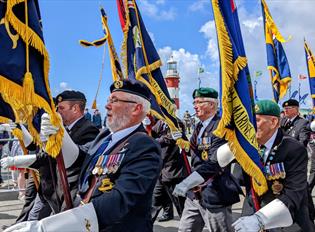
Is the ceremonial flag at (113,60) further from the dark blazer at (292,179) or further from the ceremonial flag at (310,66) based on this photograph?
the ceremonial flag at (310,66)

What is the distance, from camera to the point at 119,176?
8.03 ft

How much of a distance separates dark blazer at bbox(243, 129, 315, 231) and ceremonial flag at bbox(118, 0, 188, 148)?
2.58 m

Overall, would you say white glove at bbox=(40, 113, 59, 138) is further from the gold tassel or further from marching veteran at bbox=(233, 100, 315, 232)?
marching veteran at bbox=(233, 100, 315, 232)

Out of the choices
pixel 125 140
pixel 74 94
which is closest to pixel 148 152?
pixel 125 140

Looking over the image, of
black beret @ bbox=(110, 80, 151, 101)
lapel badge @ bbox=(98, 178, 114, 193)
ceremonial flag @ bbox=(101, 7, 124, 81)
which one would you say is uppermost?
ceremonial flag @ bbox=(101, 7, 124, 81)

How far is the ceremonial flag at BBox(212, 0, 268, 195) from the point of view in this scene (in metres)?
3.18

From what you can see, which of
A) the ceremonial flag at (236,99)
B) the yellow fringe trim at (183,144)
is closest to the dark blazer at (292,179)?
the ceremonial flag at (236,99)

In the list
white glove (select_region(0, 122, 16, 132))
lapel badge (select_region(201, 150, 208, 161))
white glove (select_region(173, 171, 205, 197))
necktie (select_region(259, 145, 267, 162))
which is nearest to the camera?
necktie (select_region(259, 145, 267, 162))

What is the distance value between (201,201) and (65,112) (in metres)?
1.77

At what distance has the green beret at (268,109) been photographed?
3.36 meters

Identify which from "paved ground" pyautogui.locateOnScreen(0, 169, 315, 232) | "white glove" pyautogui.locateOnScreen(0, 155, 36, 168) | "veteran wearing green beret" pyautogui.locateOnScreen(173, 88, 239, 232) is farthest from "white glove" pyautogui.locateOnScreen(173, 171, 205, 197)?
"paved ground" pyautogui.locateOnScreen(0, 169, 315, 232)

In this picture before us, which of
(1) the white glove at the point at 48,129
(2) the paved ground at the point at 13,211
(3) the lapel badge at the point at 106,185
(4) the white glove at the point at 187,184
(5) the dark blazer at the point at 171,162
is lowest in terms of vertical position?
(2) the paved ground at the point at 13,211

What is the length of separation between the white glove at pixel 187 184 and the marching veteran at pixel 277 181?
59 cm

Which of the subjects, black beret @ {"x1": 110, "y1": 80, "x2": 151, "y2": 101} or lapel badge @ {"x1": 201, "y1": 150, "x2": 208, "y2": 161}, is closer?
black beret @ {"x1": 110, "y1": 80, "x2": 151, "y2": 101}
